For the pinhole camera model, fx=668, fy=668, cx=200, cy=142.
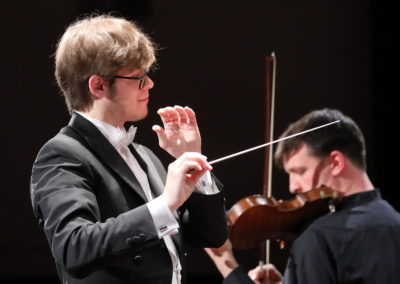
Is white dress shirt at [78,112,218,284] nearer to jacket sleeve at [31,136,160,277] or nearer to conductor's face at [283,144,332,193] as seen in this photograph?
jacket sleeve at [31,136,160,277]

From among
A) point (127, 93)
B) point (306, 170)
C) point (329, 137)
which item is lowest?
point (306, 170)

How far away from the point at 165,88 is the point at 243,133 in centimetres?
42

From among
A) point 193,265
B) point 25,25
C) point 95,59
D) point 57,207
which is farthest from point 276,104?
point 57,207

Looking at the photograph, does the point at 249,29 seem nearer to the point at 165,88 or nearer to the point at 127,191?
the point at 165,88

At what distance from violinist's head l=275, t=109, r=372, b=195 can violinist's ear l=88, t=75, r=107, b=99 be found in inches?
42.8

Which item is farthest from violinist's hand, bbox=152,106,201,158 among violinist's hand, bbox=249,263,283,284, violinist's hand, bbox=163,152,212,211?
violinist's hand, bbox=249,263,283,284

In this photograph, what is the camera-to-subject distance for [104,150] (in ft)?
4.36

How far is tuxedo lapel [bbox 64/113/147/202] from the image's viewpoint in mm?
1314

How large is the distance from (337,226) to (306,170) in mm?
307

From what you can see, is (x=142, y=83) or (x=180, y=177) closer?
(x=180, y=177)

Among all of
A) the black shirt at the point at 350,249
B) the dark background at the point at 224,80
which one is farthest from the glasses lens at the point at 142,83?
the dark background at the point at 224,80

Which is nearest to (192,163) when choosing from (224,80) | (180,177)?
(180,177)

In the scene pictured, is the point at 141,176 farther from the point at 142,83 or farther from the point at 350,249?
the point at 350,249

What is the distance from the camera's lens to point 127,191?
4.32ft
